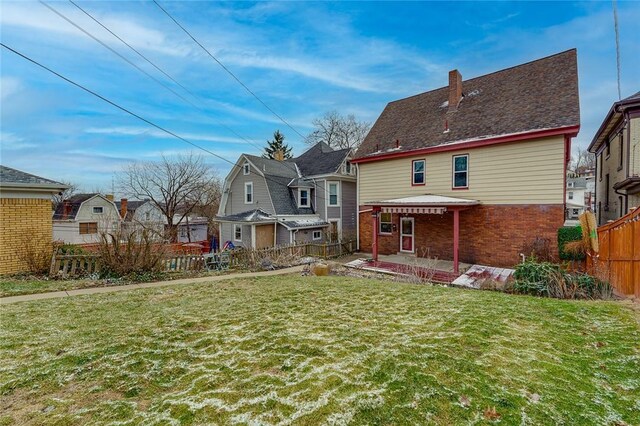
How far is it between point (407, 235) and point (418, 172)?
3.33m

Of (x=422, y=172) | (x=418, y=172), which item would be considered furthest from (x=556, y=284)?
(x=418, y=172)

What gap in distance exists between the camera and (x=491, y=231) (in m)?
12.7

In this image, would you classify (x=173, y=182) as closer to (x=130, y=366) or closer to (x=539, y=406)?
(x=130, y=366)

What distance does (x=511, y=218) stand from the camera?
12.2 meters

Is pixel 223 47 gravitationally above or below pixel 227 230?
above

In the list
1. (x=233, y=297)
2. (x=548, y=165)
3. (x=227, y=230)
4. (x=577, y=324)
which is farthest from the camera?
(x=227, y=230)

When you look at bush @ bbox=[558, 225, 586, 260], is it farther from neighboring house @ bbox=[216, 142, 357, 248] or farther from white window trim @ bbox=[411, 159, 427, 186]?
neighboring house @ bbox=[216, 142, 357, 248]

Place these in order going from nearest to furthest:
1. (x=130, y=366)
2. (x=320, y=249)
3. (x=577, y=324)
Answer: (x=130, y=366) → (x=577, y=324) → (x=320, y=249)

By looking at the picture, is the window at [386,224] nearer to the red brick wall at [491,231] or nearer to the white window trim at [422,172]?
the red brick wall at [491,231]

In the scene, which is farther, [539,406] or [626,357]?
[626,357]

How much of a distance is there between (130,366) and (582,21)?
17885mm

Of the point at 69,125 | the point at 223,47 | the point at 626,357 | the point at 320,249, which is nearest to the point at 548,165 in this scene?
the point at 626,357

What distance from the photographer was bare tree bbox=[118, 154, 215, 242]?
2869cm

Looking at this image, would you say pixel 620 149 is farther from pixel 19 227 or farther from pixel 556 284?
pixel 19 227
